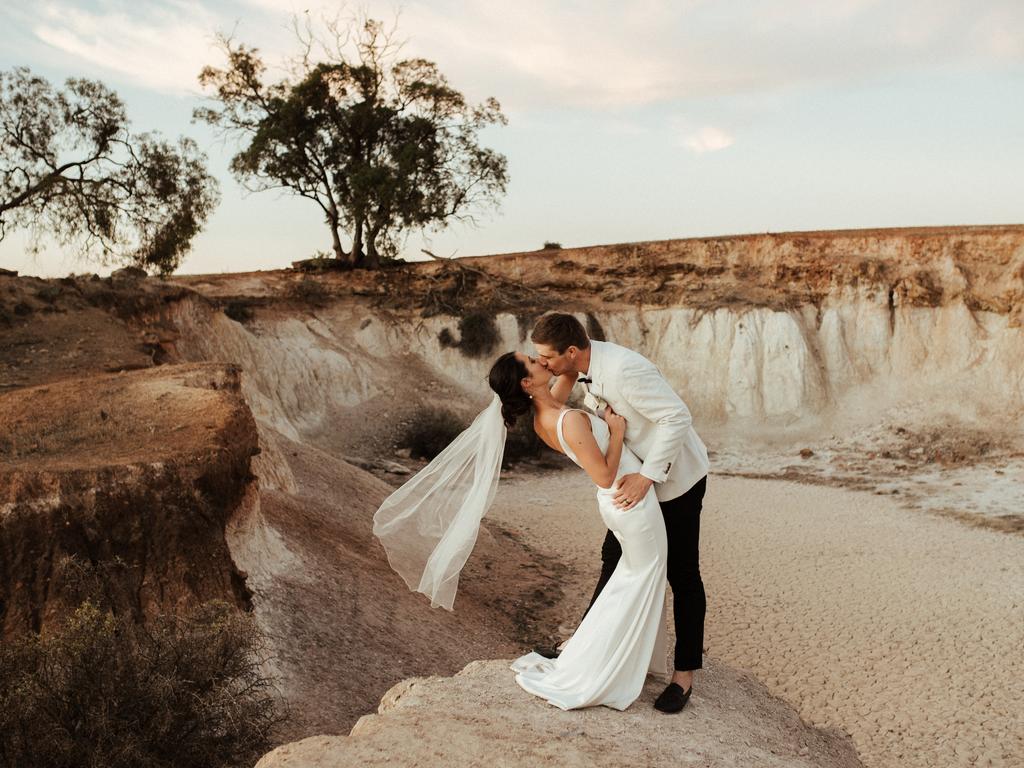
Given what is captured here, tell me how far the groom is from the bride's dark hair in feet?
0.48

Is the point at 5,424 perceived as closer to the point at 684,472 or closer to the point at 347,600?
the point at 347,600

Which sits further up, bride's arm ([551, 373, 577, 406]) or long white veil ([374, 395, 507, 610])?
bride's arm ([551, 373, 577, 406])

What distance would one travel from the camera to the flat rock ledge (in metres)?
4.11

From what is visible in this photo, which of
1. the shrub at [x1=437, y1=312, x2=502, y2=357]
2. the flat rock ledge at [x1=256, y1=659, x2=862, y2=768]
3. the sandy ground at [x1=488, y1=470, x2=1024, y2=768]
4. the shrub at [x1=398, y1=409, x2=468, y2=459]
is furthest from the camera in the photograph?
the shrub at [x1=437, y1=312, x2=502, y2=357]

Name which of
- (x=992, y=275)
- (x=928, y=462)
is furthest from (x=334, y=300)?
(x=992, y=275)

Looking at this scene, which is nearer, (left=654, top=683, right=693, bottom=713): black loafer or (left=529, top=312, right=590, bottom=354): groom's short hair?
(left=529, top=312, right=590, bottom=354): groom's short hair

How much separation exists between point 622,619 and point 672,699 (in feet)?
2.03

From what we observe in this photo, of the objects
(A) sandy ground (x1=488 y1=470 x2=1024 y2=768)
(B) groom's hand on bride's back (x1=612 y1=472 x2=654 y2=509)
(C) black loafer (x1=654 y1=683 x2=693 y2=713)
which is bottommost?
(A) sandy ground (x1=488 y1=470 x2=1024 y2=768)

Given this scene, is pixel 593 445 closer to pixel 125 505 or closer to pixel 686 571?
pixel 686 571

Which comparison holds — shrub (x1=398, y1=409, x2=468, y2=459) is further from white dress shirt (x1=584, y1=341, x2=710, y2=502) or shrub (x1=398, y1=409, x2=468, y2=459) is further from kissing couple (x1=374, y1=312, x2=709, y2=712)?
white dress shirt (x1=584, y1=341, x2=710, y2=502)

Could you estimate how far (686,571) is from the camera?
4965mm

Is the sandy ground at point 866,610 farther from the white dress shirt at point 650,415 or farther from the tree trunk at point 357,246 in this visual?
the tree trunk at point 357,246

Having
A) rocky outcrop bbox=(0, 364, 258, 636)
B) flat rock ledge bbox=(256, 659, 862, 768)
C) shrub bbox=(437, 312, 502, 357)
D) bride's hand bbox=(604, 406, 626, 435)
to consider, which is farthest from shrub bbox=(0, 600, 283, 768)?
shrub bbox=(437, 312, 502, 357)

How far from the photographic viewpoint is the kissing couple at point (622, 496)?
15.1 feet
